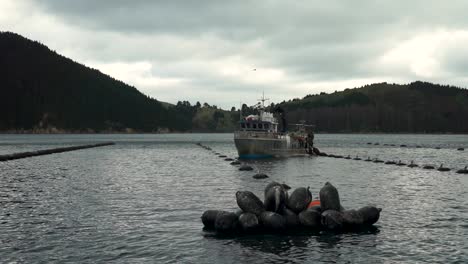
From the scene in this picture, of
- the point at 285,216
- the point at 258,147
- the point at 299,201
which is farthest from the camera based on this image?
the point at 258,147

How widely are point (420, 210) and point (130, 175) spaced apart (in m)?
38.8

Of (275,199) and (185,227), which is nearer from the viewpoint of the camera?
(275,199)

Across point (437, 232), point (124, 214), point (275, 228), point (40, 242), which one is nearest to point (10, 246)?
point (40, 242)

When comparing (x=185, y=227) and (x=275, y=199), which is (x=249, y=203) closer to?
(x=275, y=199)

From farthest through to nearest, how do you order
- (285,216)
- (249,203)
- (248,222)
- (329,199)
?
(329,199) → (285,216) → (249,203) → (248,222)

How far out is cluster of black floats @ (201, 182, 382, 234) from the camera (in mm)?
23656

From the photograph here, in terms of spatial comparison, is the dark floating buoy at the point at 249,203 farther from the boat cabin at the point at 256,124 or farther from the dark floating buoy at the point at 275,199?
the boat cabin at the point at 256,124

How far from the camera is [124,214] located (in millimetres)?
29234

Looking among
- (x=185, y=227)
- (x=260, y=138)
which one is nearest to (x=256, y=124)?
(x=260, y=138)

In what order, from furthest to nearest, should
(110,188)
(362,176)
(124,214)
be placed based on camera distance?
(362,176), (110,188), (124,214)

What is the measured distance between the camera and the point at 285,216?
24.5m

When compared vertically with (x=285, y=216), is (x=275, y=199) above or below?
above

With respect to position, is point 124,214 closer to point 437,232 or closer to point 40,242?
point 40,242

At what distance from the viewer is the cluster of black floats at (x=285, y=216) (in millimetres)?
23656
